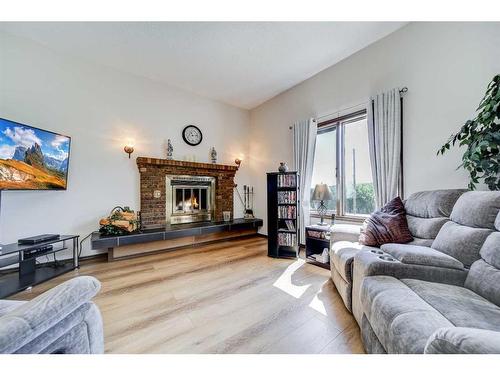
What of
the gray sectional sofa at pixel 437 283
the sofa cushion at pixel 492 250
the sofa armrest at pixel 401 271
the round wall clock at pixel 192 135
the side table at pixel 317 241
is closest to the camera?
the gray sectional sofa at pixel 437 283

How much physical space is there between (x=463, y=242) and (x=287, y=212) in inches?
80.7

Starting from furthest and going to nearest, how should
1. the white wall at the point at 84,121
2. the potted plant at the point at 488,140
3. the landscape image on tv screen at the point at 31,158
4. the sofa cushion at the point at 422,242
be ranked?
the white wall at the point at 84,121 < the landscape image on tv screen at the point at 31,158 < the sofa cushion at the point at 422,242 < the potted plant at the point at 488,140

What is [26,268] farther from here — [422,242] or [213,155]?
[422,242]

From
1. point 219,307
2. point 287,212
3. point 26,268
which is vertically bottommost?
point 219,307

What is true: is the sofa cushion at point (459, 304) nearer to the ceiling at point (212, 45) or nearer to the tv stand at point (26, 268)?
the ceiling at point (212, 45)

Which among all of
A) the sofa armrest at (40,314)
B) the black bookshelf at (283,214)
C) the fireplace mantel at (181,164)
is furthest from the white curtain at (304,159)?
the sofa armrest at (40,314)

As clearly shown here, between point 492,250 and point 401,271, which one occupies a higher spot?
point 492,250

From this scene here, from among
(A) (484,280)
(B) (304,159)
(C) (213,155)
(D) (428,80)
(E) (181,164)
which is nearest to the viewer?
(A) (484,280)

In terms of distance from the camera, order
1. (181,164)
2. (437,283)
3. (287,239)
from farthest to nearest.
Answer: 1. (181,164)
2. (287,239)
3. (437,283)

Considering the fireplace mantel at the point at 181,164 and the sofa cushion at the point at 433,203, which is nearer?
the sofa cushion at the point at 433,203

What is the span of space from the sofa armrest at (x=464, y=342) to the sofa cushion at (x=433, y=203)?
1.52 metres

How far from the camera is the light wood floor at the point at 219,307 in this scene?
133 cm

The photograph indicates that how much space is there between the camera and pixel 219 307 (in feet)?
5.76

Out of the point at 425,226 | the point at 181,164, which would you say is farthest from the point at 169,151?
the point at 425,226
